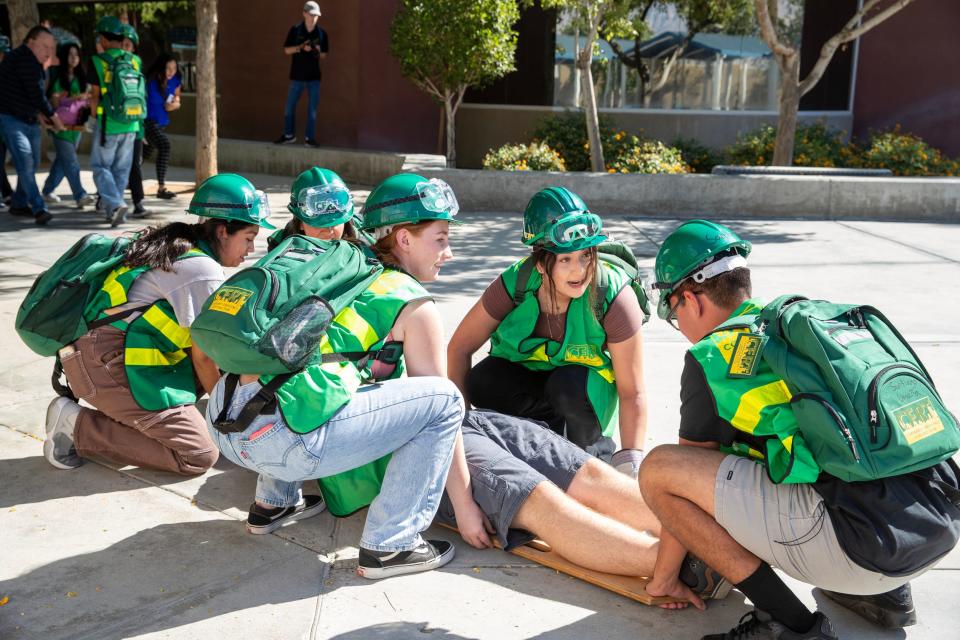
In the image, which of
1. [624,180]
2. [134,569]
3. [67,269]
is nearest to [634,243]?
[624,180]

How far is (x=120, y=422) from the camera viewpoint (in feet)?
13.1

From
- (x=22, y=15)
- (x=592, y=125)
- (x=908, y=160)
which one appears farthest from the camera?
(x=22, y=15)

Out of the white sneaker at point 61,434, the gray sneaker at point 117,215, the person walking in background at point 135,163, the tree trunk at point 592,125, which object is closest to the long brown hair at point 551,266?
the white sneaker at point 61,434

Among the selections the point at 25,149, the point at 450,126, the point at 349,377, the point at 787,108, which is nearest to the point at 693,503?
the point at 349,377

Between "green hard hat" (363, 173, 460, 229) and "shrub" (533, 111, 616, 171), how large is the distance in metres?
8.65

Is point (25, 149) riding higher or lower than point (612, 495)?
higher

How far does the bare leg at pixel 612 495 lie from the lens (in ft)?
11.1

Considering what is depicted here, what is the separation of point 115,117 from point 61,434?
545cm

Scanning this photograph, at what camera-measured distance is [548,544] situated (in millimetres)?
3295

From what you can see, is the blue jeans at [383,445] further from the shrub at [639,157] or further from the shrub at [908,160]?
the shrub at [908,160]

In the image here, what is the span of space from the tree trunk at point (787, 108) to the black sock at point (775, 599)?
9.03 m

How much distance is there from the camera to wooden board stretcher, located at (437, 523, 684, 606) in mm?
3029

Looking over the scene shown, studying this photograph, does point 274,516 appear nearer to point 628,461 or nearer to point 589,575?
point 589,575

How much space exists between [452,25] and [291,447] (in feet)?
30.4
